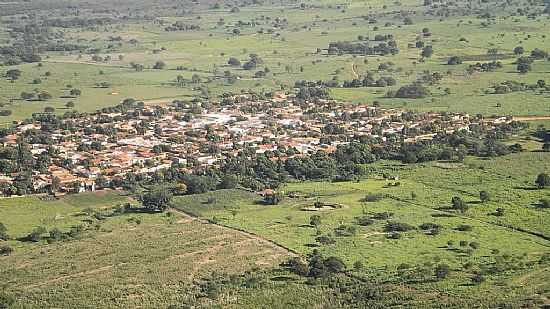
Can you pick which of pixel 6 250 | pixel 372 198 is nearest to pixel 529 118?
pixel 372 198

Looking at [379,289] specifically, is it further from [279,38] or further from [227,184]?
[279,38]

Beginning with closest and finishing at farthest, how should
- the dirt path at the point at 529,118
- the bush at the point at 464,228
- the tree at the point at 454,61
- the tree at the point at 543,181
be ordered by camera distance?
the bush at the point at 464,228, the tree at the point at 543,181, the dirt path at the point at 529,118, the tree at the point at 454,61

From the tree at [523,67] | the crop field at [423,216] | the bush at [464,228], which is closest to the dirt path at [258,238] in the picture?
the crop field at [423,216]

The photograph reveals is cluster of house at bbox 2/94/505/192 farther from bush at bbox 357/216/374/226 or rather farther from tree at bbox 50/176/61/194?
bush at bbox 357/216/374/226

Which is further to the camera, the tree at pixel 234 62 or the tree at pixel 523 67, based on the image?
the tree at pixel 234 62

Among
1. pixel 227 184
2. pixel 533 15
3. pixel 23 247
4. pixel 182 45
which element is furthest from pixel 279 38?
pixel 23 247

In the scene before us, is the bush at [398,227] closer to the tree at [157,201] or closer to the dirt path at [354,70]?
the tree at [157,201]

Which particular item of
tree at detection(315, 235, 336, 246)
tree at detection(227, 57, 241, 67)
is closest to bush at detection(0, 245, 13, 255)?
tree at detection(315, 235, 336, 246)
